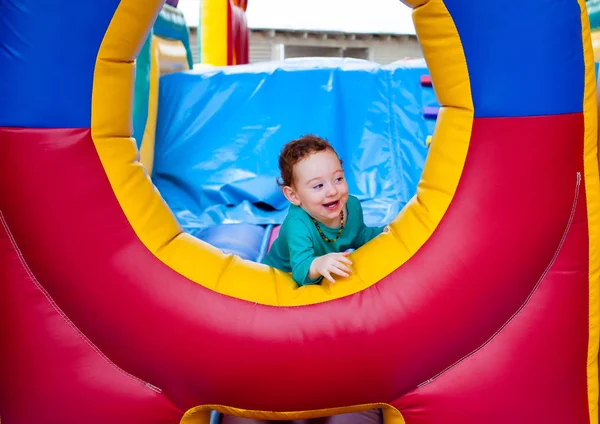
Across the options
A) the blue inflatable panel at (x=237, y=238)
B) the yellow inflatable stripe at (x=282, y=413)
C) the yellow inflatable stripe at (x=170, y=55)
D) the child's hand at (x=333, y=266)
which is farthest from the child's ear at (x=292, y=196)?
the yellow inflatable stripe at (x=170, y=55)

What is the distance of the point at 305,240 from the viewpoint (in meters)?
1.22

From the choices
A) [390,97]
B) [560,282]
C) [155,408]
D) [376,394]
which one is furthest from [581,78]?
[390,97]

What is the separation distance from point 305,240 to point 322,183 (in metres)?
0.12

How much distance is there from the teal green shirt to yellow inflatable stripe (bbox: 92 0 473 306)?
69 millimetres

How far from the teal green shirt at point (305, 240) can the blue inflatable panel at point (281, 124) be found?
1.21m

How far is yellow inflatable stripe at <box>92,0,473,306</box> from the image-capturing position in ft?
3.34

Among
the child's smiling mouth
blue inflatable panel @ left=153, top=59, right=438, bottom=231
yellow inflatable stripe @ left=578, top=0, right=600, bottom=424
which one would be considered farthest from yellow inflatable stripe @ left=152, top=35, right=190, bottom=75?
yellow inflatable stripe @ left=578, top=0, right=600, bottom=424

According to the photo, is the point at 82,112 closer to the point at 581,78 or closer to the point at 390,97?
the point at 581,78

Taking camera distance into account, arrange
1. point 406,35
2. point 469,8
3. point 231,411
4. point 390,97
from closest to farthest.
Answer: point 469,8 < point 231,411 < point 390,97 < point 406,35

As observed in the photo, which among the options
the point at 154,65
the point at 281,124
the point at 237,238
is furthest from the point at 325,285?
the point at 154,65

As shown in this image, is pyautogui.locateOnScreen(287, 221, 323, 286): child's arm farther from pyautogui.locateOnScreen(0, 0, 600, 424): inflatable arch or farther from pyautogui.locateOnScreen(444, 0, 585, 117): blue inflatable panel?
pyautogui.locateOnScreen(444, 0, 585, 117): blue inflatable panel

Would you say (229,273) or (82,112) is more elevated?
(82,112)

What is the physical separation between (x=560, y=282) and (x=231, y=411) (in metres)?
0.63

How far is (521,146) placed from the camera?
39.6 inches
